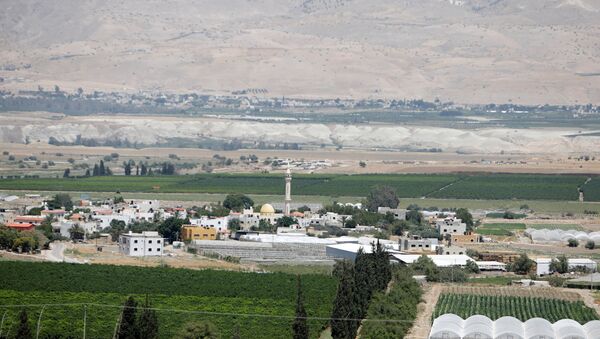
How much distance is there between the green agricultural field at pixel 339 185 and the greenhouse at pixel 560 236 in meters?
15.9

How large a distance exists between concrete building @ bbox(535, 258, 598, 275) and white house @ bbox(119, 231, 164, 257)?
11.7 metres

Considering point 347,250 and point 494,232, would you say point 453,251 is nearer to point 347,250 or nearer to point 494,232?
point 347,250

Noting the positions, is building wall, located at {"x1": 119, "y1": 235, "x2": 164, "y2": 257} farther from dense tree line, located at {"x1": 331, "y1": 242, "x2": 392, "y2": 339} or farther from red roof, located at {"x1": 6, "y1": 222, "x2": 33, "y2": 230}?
dense tree line, located at {"x1": 331, "y1": 242, "x2": 392, "y2": 339}

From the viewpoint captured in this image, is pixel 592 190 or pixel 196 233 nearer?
pixel 196 233

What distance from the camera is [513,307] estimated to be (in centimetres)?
4878

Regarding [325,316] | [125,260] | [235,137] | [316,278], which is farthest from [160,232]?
[235,137]

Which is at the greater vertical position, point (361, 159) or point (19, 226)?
point (361, 159)

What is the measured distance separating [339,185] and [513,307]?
4060 centimetres

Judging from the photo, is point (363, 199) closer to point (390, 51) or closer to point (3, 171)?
point (3, 171)

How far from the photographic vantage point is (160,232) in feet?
214

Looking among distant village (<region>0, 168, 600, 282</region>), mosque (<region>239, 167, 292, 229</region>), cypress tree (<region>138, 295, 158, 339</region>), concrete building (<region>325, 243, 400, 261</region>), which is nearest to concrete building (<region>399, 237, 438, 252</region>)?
distant village (<region>0, 168, 600, 282</region>)

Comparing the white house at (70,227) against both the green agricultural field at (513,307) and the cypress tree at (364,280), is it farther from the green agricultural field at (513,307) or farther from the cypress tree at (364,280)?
the green agricultural field at (513,307)

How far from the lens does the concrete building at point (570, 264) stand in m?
58.2

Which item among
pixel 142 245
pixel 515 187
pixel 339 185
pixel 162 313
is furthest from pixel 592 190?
pixel 162 313
